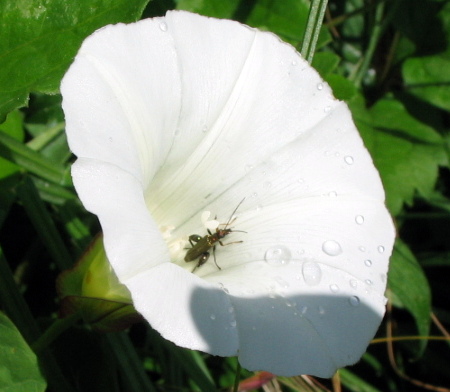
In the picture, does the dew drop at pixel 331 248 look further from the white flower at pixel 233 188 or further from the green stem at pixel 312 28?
the green stem at pixel 312 28

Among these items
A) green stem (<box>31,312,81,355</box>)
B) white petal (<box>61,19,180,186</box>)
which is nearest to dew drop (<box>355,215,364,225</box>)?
white petal (<box>61,19,180,186</box>)

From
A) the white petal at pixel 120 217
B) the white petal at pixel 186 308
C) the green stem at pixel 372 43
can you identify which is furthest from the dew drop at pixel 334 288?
the green stem at pixel 372 43

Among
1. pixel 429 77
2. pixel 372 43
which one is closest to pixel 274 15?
pixel 372 43

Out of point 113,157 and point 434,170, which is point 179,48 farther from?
point 434,170

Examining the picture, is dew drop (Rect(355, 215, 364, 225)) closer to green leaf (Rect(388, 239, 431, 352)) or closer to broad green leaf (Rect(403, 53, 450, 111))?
green leaf (Rect(388, 239, 431, 352))

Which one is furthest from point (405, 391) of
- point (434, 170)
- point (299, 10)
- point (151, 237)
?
point (151, 237)

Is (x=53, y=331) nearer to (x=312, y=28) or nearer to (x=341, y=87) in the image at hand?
(x=312, y=28)

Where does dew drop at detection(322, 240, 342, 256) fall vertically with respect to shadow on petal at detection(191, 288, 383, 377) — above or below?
above
